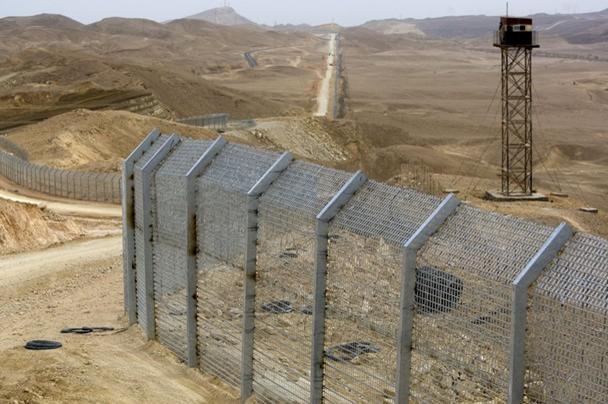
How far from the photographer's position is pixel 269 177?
28.8ft

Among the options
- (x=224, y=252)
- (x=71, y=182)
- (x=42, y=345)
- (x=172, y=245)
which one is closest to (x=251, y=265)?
(x=224, y=252)

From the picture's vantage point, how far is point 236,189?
362 inches

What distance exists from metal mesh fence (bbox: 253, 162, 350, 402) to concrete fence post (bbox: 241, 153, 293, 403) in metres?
0.05

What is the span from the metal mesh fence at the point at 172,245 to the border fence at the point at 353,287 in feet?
0.09

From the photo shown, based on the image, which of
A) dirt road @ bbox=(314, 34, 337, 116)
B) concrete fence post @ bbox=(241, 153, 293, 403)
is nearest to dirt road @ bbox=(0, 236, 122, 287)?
concrete fence post @ bbox=(241, 153, 293, 403)

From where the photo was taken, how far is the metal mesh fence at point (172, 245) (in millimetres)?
10297

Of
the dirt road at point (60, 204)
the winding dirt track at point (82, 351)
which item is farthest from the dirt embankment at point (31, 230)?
the dirt road at point (60, 204)

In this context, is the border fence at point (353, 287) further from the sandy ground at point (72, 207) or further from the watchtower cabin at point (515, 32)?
the watchtower cabin at point (515, 32)

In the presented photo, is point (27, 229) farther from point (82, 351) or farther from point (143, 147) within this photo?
point (82, 351)

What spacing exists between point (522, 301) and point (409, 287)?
1084 mm

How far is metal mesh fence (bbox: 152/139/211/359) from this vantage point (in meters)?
10.3

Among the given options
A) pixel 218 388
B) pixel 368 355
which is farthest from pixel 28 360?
pixel 368 355

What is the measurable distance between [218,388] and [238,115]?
57.3 m

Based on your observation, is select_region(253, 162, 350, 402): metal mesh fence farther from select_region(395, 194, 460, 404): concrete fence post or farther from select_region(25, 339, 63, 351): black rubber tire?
select_region(25, 339, 63, 351): black rubber tire
